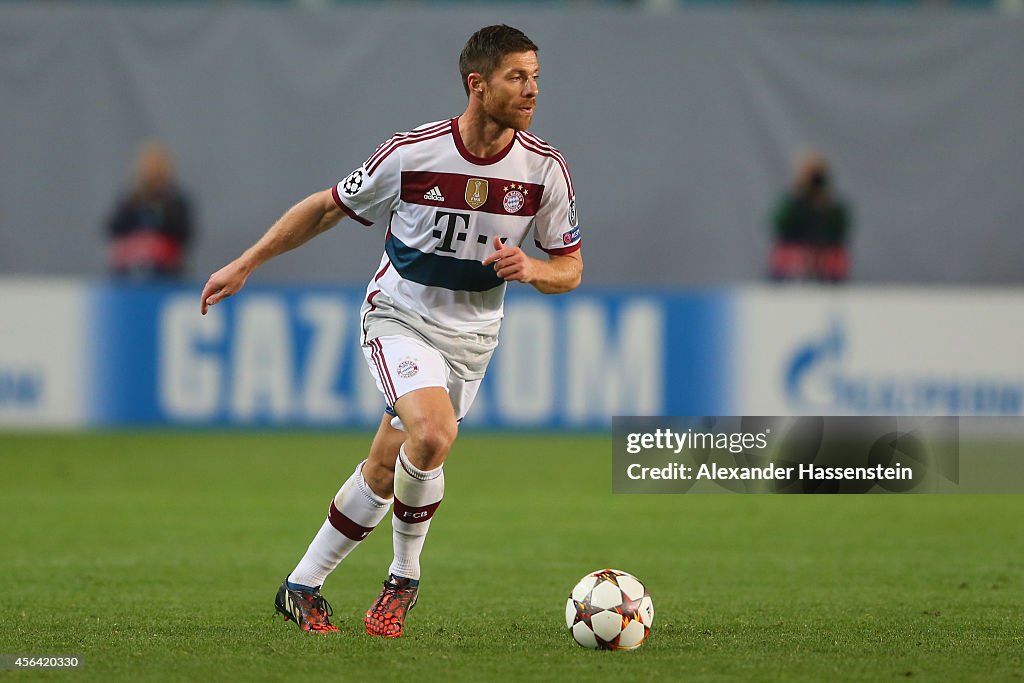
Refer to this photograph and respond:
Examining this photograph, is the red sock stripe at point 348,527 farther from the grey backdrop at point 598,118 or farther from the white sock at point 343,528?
the grey backdrop at point 598,118

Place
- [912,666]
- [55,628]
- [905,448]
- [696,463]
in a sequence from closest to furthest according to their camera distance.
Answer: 1. [912,666]
2. [55,628]
3. [696,463]
4. [905,448]

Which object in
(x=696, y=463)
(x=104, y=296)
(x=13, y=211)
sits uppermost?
(x=13, y=211)

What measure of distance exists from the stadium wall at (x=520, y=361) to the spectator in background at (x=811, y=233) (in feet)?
5.97

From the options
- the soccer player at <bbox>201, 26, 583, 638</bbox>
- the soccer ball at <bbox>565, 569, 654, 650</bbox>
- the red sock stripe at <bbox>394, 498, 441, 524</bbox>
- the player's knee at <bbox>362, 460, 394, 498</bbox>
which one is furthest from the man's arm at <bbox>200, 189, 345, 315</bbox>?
the soccer ball at <bbox>565, 569, 654, 650</bbox>

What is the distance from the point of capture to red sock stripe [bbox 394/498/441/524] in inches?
216

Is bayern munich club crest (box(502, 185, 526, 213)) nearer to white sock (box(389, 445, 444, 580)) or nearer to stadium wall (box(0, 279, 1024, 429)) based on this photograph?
white sock (box(389, 445, 444, 580))

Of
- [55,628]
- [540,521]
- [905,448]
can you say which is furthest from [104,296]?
[55,628]

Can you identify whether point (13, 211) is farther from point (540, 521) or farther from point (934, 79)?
point (934, 79)

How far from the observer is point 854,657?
4.90 meters

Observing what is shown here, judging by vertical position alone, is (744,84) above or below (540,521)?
above

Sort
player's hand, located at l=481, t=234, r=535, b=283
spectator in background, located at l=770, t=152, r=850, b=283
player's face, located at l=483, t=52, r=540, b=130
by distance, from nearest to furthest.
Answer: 1. player's hand, located at l=481, t=234, r=535, b=283
2. player's face, located at l=483, t=52, r=540, b=130
3. spectator in background, located at l=770, t=152, r=850, b=283

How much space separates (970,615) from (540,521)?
10.7 feet

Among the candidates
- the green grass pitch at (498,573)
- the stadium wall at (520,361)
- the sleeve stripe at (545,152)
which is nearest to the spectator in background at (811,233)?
the stadium wall at (520,361)

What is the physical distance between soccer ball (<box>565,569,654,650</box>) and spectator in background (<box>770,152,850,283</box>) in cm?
938
